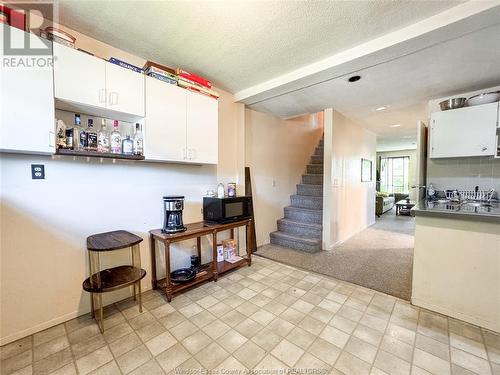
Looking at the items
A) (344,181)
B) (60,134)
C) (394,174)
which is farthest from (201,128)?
(394,174)

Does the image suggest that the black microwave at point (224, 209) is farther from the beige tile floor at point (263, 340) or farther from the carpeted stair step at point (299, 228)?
the carpeted stair step at point (299, 228)

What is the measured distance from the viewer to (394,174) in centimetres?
1003

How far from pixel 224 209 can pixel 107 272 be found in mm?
1289

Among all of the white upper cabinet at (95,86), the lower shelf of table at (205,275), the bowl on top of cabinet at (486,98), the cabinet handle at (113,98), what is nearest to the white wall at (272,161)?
the lower shelf of table at (205,275)

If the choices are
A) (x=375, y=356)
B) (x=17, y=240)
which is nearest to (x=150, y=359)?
(x=17, y=240)

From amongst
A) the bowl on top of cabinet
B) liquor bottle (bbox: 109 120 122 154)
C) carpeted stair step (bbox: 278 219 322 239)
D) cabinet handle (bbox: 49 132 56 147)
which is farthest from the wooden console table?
the bowl on top of cabinet

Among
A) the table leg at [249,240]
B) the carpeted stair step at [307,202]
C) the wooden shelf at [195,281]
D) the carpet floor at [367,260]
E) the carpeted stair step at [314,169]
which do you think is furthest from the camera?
the carpeted stair step at [314,169]

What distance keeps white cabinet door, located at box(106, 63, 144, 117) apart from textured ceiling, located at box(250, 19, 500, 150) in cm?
188

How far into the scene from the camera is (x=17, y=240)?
160 centimetres

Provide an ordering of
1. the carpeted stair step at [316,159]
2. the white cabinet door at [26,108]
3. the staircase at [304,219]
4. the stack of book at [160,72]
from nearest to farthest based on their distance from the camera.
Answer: the white cabinet door at [26,108], the stack of book at [160,72], the staircase at [304,219], the carpeted stair step at [316,159]

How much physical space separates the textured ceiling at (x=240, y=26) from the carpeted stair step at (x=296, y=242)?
263 cm

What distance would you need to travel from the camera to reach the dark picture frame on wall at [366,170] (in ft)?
16.2

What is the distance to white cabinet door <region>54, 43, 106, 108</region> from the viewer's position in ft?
5.07

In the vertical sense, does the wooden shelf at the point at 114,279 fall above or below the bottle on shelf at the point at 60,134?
below
